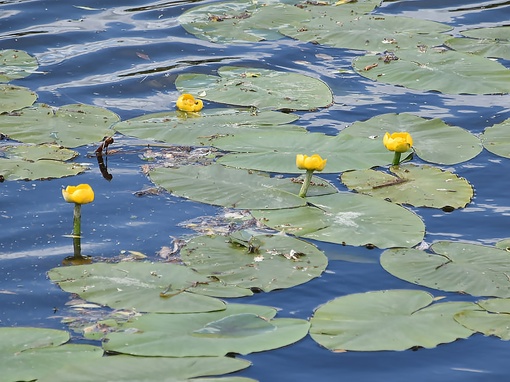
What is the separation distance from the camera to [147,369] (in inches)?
110

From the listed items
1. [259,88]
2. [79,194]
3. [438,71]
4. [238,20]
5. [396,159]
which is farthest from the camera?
[238,20]

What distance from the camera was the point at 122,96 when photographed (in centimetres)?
558

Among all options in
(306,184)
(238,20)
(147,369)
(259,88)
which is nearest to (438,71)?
(259,88)

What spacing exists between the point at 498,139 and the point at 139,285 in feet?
7.70

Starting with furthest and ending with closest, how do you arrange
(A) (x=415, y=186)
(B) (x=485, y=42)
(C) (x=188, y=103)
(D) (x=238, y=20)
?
1. (D) (x=238, y=20)
2. (B) (x=485, y=42)
3. (C) (x=188, y=103)
4. (A) (x=415, y=186)

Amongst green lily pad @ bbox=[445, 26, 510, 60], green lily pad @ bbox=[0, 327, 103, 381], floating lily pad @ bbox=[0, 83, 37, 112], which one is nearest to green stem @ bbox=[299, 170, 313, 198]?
green lily pad @ bbox=[0, 327, 103, 381]

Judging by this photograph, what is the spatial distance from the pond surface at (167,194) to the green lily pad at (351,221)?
2.2 inches

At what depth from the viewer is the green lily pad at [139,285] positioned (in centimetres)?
322

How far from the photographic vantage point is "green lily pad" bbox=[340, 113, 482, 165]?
4.65 m

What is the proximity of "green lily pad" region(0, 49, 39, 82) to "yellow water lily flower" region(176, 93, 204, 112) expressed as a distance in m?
1.18

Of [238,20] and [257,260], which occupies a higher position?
[238,20]

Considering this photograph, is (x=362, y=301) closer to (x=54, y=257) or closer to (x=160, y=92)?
(x=54, y=257)

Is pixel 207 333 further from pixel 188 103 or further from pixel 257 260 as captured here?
pixel 188 103

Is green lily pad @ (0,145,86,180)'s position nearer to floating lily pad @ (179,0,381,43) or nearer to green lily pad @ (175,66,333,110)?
green lily pad @ (175,66,333,110)
